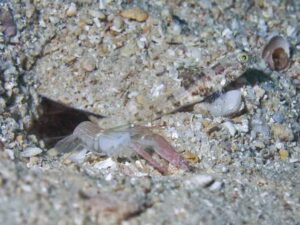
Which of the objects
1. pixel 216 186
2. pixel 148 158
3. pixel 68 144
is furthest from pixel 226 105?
pixel 68 144

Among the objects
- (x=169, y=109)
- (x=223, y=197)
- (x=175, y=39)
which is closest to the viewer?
(x=223, y=197)

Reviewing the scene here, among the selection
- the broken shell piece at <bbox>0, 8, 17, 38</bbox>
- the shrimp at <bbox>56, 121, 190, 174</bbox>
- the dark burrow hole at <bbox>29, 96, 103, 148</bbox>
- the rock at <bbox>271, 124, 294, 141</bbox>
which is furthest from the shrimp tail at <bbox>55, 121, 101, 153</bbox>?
the rock at <bbox>271, 124, 294, 141</bbox>

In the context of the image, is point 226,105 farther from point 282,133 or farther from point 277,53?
point 277,53

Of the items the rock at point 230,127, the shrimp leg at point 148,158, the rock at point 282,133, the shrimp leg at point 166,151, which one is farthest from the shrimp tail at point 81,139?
the rock at point 282,133

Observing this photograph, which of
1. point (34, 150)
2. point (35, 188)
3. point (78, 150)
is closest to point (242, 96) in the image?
point (78, 150)

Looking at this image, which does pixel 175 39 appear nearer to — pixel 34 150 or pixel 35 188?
pixel 34 150

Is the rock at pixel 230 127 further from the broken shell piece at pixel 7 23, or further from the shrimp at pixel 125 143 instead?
the broken shell piece at pixel 7 23
